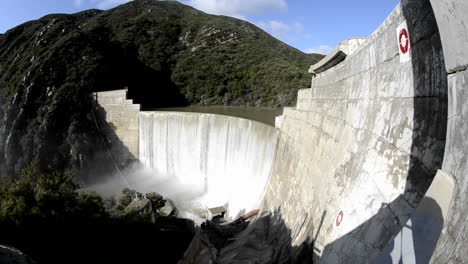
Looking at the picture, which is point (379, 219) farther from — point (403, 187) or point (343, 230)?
point (343, 230)

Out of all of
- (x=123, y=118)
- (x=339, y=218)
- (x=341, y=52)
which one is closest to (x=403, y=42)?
(x=339, y=218)

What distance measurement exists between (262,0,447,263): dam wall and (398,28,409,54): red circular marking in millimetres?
77

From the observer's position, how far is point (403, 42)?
3.07m

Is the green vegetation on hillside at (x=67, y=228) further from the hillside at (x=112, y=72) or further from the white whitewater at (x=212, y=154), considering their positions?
the hillside at (x=112, y=72)

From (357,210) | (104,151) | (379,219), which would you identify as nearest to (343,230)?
(357,210)

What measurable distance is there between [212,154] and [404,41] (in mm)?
13096

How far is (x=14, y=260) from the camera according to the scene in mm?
5352

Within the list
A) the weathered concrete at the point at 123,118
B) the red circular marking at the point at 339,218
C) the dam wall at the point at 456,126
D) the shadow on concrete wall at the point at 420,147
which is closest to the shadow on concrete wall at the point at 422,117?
the shadow on concrete wall at the point at 420,147

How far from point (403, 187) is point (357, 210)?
0.85m

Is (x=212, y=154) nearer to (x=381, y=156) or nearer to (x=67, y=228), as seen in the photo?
(x=67, y=228)

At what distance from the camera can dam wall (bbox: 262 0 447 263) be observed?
2.69 meters

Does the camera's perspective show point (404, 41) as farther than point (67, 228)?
No

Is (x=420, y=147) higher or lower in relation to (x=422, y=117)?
lower

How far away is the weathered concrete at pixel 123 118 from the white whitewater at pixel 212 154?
A: 68 cm
